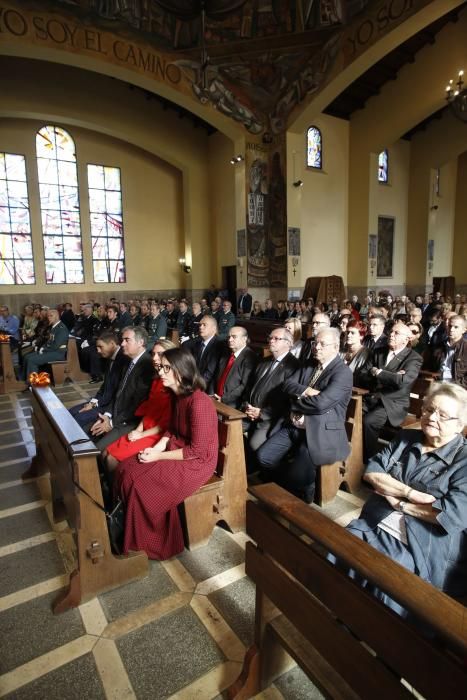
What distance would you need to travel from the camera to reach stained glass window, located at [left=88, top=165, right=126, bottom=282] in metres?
14.6

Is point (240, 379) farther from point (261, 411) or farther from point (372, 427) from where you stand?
point (372, 427)

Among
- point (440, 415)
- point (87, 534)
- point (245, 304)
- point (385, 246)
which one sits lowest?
point (87, 534)

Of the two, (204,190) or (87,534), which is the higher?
(204,190)

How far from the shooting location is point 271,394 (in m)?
A: 3.41

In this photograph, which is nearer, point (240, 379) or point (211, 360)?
point (240, 379)

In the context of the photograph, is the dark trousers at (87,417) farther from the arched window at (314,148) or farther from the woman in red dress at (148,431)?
the arched window at (314,148)

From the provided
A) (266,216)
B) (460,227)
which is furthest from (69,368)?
(460,227)

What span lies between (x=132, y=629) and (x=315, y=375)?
2083 millimetres

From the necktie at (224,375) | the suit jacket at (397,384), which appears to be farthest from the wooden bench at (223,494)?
the suit jacket at (397,384)

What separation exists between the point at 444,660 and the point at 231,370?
2976 millimetres

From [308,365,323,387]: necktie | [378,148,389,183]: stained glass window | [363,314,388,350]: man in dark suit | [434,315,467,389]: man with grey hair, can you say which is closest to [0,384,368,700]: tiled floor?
[308,365,323,387]: necktie

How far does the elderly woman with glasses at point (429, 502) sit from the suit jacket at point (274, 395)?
56.4 inches

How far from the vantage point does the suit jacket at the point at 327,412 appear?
2.93 m

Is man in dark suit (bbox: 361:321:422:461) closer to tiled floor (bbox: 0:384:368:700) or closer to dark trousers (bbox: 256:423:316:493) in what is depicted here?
dark trousers (bbox: 256:423:316:493)
